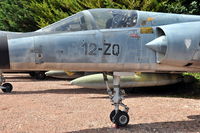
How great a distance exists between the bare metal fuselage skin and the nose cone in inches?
0.8

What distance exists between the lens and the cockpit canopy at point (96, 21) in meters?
5.70

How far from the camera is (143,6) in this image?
16312 millimetres

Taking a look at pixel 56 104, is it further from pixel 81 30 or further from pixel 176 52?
pixel 176 52

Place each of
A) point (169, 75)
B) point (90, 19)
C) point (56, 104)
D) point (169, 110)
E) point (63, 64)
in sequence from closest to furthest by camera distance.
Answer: point (63, 64), point (90, 19), point (169, 110), point (56, 104), point (169, 75)

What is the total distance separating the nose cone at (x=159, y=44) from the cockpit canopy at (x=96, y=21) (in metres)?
0.59

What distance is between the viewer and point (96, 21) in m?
5.85

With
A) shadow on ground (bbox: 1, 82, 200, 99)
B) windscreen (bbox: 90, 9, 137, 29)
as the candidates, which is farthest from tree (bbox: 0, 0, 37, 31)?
windscreen (bbox: 90, 9, 137, 29)

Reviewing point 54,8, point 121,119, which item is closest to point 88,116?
point 121,119

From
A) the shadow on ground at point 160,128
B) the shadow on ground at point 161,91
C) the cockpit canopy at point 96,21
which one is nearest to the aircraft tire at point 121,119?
the shadow on ground at point 160,128

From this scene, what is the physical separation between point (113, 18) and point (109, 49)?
739 mm

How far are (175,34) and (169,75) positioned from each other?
6861mm

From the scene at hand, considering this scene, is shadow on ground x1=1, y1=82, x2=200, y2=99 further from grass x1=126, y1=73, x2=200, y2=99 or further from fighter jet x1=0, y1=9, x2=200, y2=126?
fighter jet x1=0, y1=9, x2=200, y2=126

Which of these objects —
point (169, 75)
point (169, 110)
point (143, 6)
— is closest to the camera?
point (169, 110)

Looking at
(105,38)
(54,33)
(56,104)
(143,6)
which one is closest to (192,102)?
(56,104)
